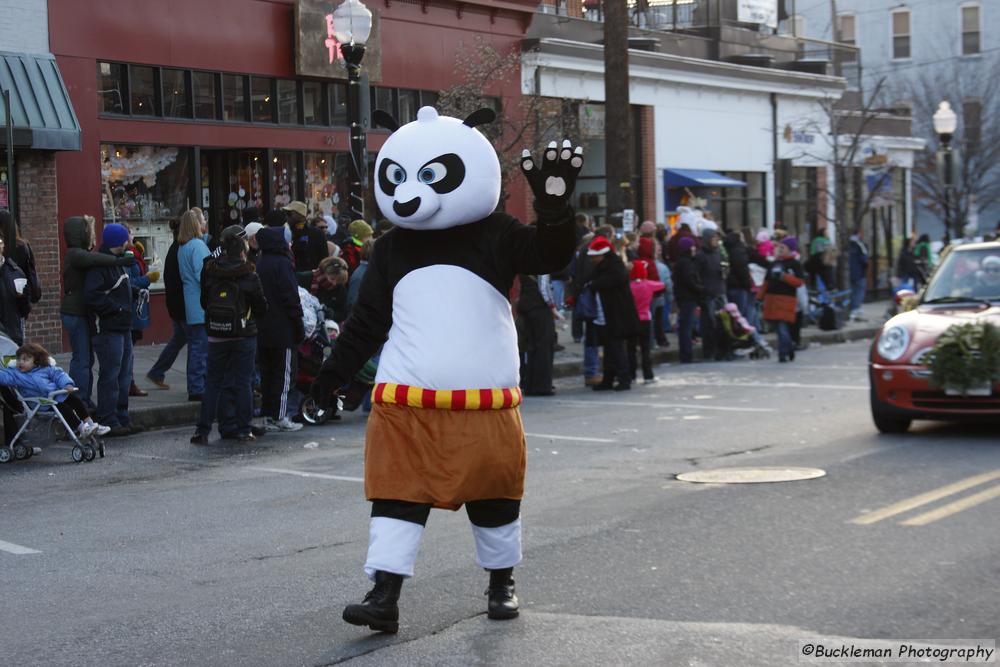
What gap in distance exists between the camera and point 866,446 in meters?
10.9

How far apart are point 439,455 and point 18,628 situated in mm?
1935

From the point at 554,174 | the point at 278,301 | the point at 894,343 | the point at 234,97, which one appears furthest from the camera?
the point at 234,97

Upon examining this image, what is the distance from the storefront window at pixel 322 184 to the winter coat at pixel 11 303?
33.3 ft

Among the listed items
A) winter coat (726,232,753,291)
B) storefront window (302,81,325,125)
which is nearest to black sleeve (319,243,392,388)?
winter coat (726,232,753,291)

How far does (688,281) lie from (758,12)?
1661 cm

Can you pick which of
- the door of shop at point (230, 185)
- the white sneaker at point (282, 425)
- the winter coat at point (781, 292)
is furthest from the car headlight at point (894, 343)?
the door of shop at point (230, 185)

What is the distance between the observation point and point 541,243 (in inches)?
223

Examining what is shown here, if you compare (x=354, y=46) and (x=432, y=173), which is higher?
(x=354, y=46)

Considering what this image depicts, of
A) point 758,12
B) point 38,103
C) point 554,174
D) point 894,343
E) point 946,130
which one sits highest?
point 758,12

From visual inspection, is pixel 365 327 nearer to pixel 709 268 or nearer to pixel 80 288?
pixel 80 288

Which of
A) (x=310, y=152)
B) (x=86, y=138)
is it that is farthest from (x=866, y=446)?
(x=310, y=152)

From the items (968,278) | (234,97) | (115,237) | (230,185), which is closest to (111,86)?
(234,97)

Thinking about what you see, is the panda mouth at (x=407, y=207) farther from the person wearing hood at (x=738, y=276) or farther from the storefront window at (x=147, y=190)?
the person wearing hood at (x=738, y=276)

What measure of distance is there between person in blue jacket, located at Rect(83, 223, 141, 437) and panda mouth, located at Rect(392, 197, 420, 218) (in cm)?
696
